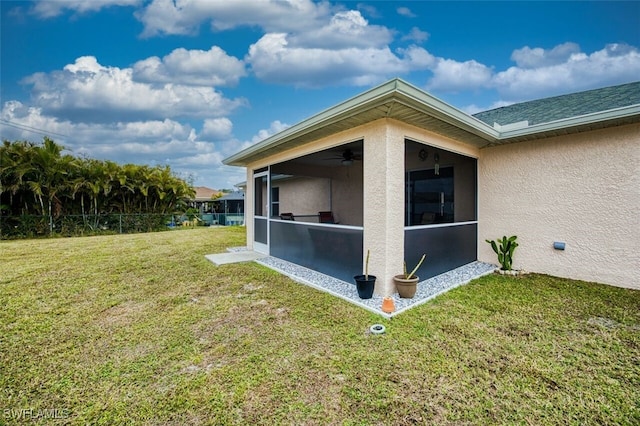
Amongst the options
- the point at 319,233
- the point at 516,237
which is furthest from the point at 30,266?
the point at 516,237

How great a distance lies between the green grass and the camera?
90.5 inches

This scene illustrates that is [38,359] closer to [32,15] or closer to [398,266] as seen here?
[398,266]

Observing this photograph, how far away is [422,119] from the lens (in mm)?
4781

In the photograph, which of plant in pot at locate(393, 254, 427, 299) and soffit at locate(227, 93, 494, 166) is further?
plant in pot at locate(393, 254, 427, 299)

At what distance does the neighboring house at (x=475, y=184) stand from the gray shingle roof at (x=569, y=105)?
0.20 feet

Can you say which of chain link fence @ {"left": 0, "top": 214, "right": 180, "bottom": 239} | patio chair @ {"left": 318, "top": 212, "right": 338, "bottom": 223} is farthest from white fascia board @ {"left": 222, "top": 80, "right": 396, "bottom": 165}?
chain link fence @ {"left": 0, "top": 214, "right": 180, "bottom": 239}

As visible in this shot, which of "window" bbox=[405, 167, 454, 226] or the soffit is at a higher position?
the soffit

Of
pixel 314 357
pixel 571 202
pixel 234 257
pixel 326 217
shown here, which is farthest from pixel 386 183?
pixel 326 217

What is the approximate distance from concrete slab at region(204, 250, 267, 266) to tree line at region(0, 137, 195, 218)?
30.3ft

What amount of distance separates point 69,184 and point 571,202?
1789cm

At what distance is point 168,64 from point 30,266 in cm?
985

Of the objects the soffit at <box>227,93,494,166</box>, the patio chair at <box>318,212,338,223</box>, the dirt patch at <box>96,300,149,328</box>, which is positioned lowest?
the dirt patch at <box>96,300,149,328</box>

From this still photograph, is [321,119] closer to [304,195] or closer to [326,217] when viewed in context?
[326,217]

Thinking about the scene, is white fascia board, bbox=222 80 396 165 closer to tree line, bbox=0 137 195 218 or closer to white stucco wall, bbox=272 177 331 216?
white stucco wall, bbox=272 177 331 216
